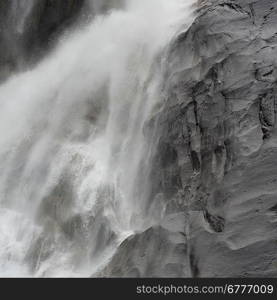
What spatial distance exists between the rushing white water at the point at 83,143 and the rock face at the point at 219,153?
4.05 ft

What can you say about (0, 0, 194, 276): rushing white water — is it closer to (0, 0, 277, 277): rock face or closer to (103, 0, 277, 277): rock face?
(0, 0, 277, 277): rock face

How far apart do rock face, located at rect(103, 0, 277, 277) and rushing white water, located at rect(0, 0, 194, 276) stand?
48.6 inches

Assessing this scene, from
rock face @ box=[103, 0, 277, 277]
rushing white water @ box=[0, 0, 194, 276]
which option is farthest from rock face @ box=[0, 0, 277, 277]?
rushing white water @ box=[0, 0, 194, 276]

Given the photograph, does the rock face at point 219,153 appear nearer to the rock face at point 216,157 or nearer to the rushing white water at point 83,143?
the rock face at point 216,157

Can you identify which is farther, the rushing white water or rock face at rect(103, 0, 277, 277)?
the rushing white water

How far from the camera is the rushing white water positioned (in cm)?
1350

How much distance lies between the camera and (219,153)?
11.0 m

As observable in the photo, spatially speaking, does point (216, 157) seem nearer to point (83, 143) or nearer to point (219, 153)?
point (219, 153)

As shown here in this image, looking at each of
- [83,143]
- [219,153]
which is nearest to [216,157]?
[219,153]

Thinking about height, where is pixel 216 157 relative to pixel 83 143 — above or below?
above

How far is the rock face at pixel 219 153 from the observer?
371 inches

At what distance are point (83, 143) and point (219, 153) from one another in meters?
6.22

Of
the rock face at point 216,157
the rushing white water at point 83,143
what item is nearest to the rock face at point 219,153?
the rock face at point 216,157
